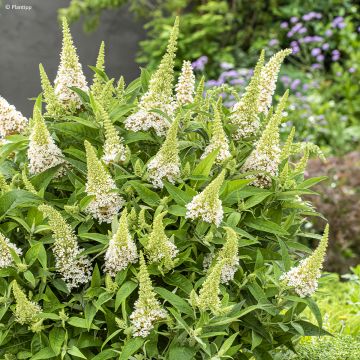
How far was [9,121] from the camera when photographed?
2.69 m

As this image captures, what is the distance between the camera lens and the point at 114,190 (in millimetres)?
2305

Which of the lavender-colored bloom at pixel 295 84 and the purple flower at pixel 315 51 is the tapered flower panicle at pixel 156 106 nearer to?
the lavender-colored bloom at pixel 295 84

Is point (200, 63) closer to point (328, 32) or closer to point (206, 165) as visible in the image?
point (328, 32)

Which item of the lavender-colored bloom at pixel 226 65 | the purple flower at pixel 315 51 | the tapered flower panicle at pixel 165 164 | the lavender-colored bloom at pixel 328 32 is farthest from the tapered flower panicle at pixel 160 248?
the lavender-colored bloom at pixel 328 32

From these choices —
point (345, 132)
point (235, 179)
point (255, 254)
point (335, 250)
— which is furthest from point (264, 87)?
point (345, 132)

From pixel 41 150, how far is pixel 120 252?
48 cm

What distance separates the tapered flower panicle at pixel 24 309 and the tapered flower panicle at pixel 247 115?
0.98 meters

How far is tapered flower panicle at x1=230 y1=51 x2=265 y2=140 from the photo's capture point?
2.63m

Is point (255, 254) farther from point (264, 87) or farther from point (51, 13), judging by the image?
point (51, 13)

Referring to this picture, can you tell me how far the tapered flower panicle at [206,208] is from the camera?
7.34 feet

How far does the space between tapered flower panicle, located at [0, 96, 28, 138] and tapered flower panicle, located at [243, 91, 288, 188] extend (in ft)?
2.83

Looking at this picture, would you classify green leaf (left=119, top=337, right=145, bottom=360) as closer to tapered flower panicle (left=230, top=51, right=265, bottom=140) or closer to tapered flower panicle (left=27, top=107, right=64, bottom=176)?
tapered flower panicle (left=27, top=107, right=64, bottom=176)

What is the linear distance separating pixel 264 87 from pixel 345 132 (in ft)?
21.6

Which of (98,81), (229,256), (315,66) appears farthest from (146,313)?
(315,66)
